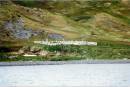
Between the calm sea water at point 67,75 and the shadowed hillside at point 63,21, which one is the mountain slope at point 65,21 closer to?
the shadowed hillside at point 63,21

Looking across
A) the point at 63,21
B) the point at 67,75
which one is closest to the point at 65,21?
the point at 63,21

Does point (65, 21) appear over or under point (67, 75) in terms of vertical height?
over

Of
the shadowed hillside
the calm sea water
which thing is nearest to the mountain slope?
the shadowed hillside

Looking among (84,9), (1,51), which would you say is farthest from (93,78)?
(1,51)

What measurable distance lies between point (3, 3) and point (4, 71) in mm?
1273

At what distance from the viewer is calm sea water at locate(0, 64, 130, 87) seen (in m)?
5.96

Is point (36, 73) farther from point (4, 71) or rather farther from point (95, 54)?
point (95, 54)

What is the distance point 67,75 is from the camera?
6.01 metres

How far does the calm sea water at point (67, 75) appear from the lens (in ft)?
19.5

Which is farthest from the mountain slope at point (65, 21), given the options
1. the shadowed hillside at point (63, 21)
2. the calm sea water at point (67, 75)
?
the calm sea water at point (67, 75)

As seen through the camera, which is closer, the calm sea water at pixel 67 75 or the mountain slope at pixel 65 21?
the calm sea water at pixel 67 75

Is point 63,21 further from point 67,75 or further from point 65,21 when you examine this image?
point 67,75

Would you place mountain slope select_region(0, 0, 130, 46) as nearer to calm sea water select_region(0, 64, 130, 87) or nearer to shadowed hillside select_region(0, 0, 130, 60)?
shadowed hillside select_region(0, 0, 130, 60)

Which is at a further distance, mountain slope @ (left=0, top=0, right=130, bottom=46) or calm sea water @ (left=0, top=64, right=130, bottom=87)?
Answer: mountain slope @ (left=0, top=0, right=130, bottom=46)
